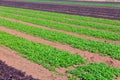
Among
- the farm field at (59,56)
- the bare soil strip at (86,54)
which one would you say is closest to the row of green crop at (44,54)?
the farm field at (59,56)

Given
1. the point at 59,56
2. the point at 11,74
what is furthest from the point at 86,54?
the point at 11,74

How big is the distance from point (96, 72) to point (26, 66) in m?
3.86

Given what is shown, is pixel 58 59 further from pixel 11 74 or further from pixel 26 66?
pixel 11 74

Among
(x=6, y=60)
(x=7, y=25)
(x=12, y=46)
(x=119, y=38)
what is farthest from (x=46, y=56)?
(x=7, y=25)

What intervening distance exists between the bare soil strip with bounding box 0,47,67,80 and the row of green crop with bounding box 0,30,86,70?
0.38 metres

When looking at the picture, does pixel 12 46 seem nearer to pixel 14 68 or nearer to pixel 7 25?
pixel 14 68

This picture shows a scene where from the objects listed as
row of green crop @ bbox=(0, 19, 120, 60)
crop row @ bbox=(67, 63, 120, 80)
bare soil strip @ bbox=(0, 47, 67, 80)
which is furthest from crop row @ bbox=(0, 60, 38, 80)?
row of green crop @ bbox=(0, 19, 120, 60)

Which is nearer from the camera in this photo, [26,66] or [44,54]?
[26,66]

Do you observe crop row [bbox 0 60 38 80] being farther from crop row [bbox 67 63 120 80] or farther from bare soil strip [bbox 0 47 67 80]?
crop row [bbox 67 63 120 80]

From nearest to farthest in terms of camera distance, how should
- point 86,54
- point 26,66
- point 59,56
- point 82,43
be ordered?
1. point 26,66
2. point 59,56
3. point 86,54
4. point 82,43

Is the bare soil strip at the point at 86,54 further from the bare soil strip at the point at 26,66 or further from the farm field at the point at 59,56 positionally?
the bare soil strip at the point at 26,66

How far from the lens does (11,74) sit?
41.4 feet

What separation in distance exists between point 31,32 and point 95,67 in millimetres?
10563

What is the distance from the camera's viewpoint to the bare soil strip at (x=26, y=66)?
13092mm
